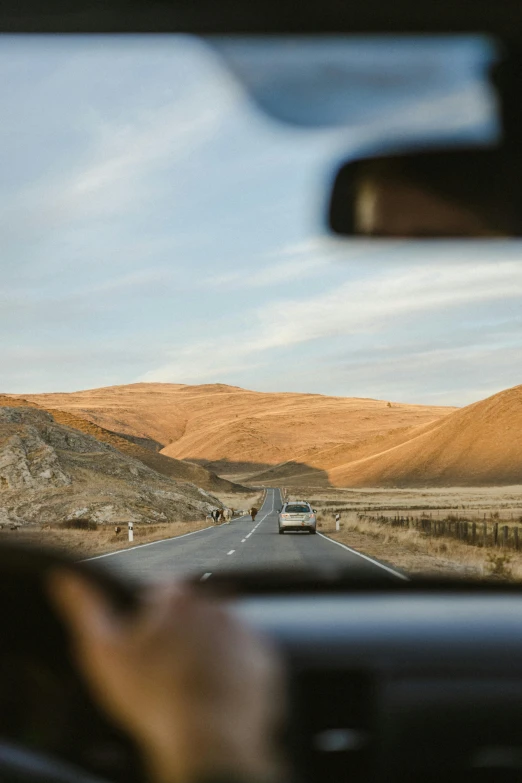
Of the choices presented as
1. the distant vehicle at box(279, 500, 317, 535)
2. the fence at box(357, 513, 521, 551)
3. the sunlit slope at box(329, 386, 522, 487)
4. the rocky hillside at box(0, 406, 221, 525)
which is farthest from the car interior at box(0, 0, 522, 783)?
the sunlit slope at box(329, 386, 522, 487)

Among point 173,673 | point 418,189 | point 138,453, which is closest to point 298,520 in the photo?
point 138,453

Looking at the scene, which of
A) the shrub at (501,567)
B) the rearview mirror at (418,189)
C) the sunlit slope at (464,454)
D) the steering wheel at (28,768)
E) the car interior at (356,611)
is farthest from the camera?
the sunlit slope at (464,454)

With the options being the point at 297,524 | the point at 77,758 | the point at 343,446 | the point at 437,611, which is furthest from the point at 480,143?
the point at 343,446

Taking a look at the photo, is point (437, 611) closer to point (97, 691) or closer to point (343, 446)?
point (97, 691)

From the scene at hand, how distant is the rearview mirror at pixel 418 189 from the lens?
7.90 feet

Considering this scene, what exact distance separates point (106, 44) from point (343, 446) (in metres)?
157

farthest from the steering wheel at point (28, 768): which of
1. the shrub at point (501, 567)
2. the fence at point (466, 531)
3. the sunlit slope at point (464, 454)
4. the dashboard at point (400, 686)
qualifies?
the sunlit slope at point (464, 454)

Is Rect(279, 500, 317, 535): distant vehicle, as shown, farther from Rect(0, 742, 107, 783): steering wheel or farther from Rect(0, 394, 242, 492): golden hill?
Rect(0, 742, 107, 783): steering wheel

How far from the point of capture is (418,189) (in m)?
2.44

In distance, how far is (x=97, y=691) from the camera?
1749 mm

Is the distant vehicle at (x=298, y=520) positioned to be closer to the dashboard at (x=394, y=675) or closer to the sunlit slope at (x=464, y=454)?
the dashboard at (x=394, y=675)

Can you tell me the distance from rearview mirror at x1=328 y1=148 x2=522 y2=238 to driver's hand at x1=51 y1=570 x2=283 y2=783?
1.16 metres

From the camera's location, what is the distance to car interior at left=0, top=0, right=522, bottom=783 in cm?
182

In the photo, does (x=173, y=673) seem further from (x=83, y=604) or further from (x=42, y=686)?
(x=42, y=686)
